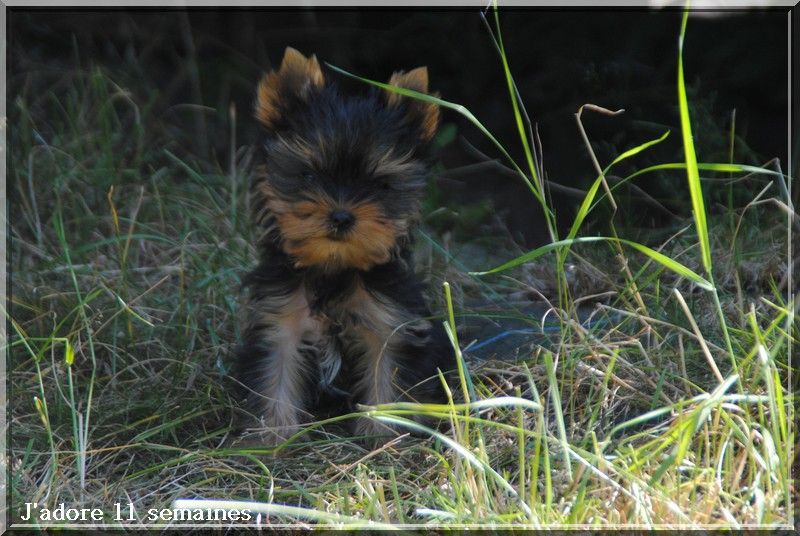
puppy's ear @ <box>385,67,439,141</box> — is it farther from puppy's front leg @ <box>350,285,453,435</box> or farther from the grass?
puppy's front leg @ <box>350,285,453,435</box>

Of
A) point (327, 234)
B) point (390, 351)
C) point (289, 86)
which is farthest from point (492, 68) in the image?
point (327, 234)

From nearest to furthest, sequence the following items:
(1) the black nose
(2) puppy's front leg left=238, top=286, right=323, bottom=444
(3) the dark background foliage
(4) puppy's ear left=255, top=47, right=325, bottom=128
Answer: (1) the black nose < (4) puppy's ear left=255, top=47, right=325, bottom=128 < (2) puppy's front leg left=238, top=286, right=323, bottom=444 < (3) the dark background foliage

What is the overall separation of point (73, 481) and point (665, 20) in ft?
17.1

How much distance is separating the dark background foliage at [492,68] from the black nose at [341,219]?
2.24 metres

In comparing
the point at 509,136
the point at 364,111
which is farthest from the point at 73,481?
the point at 509,136

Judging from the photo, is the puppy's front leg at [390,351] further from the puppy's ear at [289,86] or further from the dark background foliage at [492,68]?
the dark background foliage at [492,68]

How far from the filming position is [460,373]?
3.69 m

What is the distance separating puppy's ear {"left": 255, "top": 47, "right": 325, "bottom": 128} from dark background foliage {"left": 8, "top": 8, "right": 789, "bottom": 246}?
173 centimetres

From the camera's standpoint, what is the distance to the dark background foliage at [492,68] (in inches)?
272

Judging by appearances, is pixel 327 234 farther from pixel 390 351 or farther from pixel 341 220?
pixel 390 351

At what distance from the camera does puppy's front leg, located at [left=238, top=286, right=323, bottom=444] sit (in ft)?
14.9

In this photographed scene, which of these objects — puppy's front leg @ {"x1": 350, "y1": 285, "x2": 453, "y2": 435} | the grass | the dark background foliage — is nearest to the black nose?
puppy's front leg @ {"x1": 350, "y1": 285, "x2": 453, "y2": 435}

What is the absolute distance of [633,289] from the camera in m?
4.26

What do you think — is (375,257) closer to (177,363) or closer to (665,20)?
(177,363)
